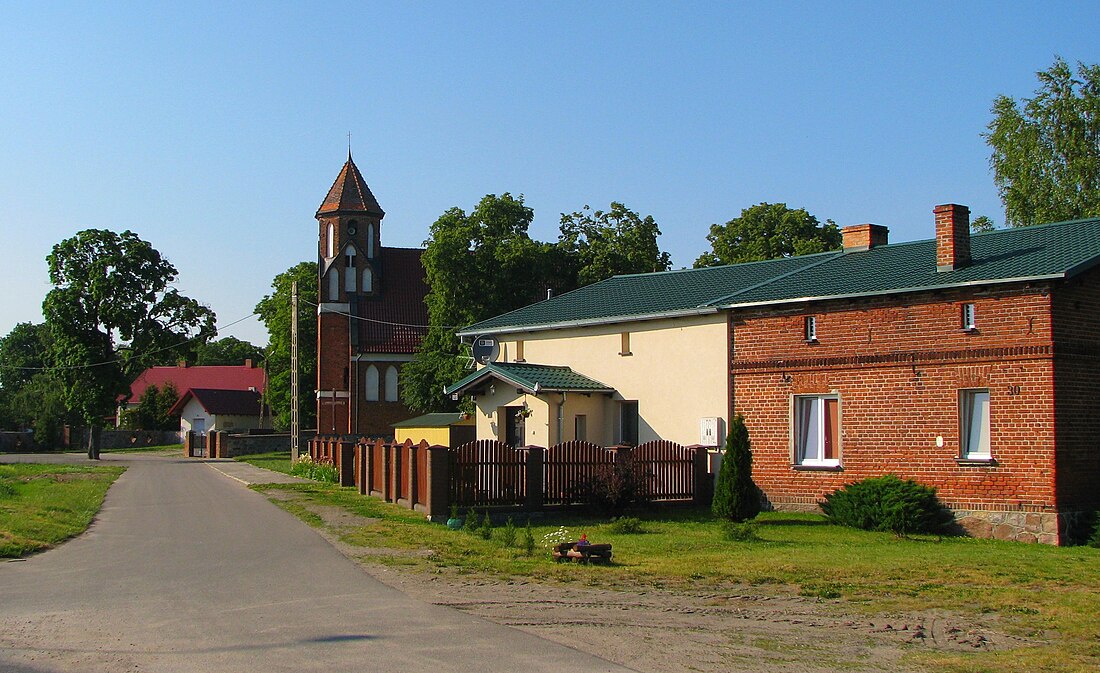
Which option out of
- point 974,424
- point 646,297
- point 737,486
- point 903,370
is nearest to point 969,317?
point 903,370

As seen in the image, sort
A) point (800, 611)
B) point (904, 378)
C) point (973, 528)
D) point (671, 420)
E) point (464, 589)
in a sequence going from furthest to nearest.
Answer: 1. point (671, 420)
2. point (904, 378)
3. point (973, 528)
4. point (464, 589)
5. point (800, 611)

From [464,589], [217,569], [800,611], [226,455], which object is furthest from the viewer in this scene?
[226,455]

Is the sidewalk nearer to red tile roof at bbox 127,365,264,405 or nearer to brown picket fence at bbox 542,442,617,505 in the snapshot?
brown picket fence at bbox 542,442,617,505

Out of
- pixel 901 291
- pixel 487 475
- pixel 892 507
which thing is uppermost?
pixel 901 291

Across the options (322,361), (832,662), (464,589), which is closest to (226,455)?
(322,361)

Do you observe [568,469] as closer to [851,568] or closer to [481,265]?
[851,568]

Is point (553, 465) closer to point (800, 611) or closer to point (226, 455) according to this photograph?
point (800, 611)

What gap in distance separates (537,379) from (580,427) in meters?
1.91

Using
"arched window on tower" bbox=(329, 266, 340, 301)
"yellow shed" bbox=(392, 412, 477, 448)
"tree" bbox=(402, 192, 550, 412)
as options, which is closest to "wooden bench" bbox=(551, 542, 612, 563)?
"yellow shed" bbox=(392, 412, 477, 448)

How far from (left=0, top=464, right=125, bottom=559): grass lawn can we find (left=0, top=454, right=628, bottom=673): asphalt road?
564mm

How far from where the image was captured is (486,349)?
3164 centimetres

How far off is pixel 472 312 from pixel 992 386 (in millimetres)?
32061

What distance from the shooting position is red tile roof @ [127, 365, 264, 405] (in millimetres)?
93688

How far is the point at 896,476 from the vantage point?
21.3 m
